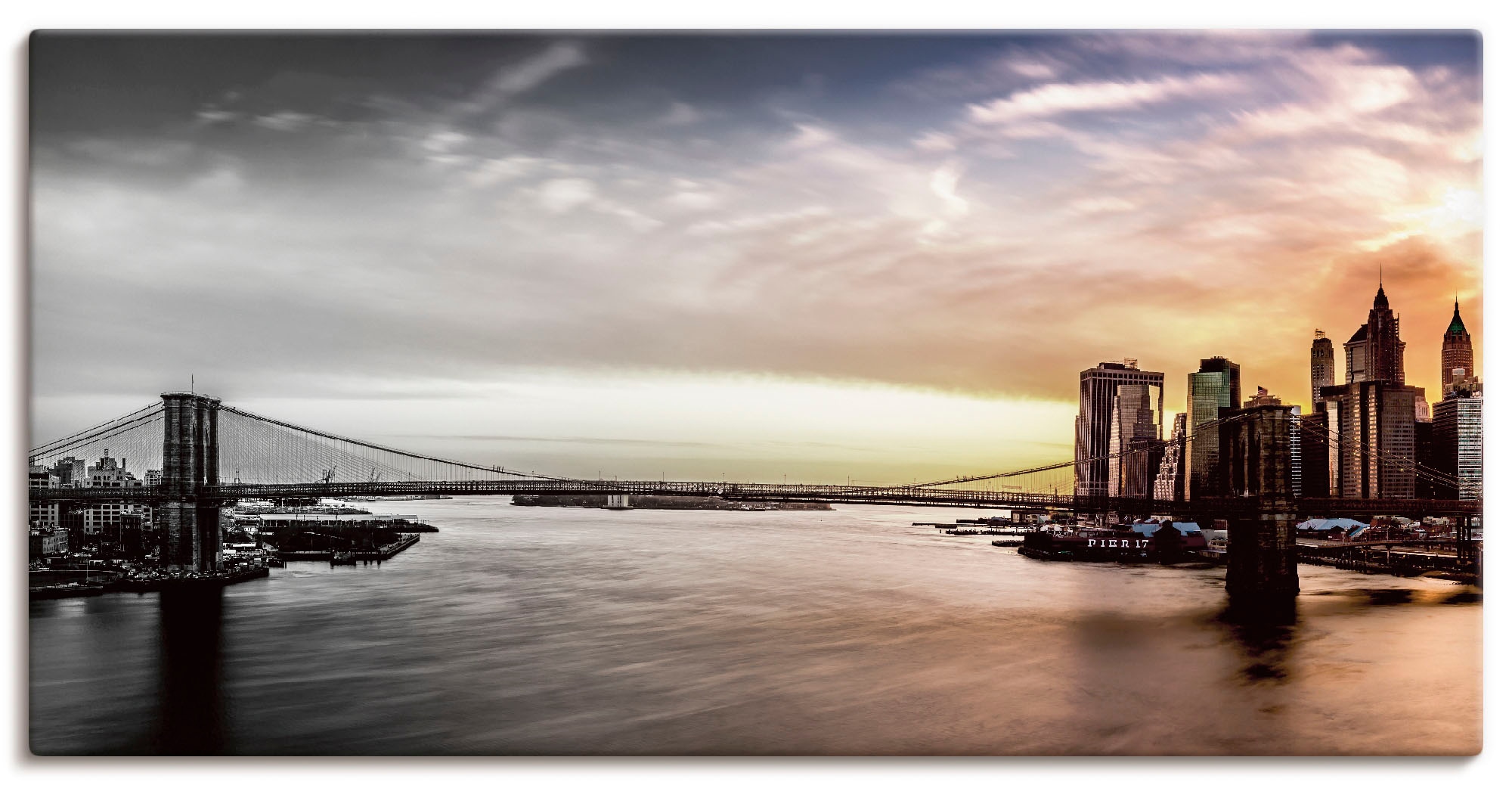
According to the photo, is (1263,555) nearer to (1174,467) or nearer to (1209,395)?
(1174,467)

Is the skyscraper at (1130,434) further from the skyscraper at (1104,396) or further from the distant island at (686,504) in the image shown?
the distant island at (686,504)

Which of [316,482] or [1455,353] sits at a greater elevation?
[1455,353]

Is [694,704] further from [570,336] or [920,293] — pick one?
[920,293]

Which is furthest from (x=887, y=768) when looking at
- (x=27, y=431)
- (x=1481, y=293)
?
(x=27, y=431)

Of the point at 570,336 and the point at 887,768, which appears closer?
the point at 887,768

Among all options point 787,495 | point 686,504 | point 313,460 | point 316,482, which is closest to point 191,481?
point 316,482

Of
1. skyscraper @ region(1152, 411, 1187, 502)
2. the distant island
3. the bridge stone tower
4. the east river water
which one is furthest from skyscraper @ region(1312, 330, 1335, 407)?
the bridge stone tower

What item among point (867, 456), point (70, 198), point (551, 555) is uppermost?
point (70, 198)
